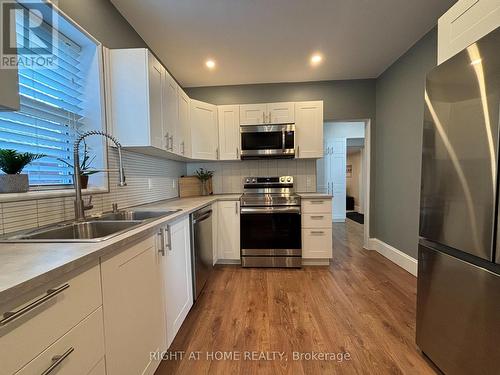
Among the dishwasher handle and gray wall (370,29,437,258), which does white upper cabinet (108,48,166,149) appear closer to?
the dishwasher handle

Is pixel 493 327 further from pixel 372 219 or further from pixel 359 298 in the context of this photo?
pixel 372 219

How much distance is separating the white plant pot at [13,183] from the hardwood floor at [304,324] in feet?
4.20

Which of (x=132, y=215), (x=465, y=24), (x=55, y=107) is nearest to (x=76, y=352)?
(x=132, y=215)

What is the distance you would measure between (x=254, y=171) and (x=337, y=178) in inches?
118

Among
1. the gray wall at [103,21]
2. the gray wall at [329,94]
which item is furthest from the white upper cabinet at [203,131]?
the gray wall at [103,21]

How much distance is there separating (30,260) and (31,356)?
28cm

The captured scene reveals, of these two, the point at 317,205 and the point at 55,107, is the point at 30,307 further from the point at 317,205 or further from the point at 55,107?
the point at 317,205

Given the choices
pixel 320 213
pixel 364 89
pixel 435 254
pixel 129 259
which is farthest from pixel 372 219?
pixel 129 259

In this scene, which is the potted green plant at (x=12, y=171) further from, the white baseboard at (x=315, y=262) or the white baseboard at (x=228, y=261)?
the white baseboard at (x=315, y=262)

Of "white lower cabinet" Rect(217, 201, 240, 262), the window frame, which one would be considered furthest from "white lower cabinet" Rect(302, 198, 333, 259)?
the window frame

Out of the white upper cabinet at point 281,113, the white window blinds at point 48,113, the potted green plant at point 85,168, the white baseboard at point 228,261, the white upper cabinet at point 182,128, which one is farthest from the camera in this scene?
the white upper cabinet at point 281,113

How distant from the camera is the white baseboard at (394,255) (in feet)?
8.49

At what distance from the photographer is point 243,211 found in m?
2.83

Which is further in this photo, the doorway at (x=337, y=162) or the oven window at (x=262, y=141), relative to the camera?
the doorway at (x=337, y=162)
